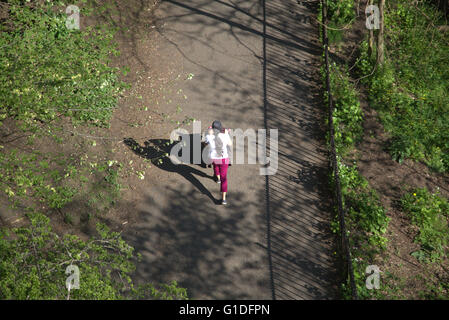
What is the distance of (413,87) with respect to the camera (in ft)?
40.9

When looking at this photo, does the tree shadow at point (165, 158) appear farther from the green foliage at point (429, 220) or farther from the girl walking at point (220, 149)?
the green foliage at point (429, 220)

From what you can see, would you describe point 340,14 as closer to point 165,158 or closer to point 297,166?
point 297,166

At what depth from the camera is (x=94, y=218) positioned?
31.0ft

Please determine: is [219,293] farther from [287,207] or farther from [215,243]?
[287,207]

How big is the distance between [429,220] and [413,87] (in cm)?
436

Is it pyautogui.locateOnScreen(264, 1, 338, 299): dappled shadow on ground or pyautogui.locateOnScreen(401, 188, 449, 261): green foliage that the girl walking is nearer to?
pyautogui.locateOnScreen(264, 1, 338, 299): dappled shadow on ground

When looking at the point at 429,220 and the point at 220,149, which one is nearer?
the point at 220,149

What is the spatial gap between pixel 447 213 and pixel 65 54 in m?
10.1

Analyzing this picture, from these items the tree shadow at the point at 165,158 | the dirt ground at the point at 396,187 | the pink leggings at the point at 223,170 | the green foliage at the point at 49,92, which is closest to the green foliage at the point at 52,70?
the green foliage at the point at 49,92

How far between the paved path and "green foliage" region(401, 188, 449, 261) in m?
2.06

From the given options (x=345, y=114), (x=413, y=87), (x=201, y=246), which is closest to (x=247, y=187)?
(x=201, y=246)

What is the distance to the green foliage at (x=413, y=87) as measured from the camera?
443 inches

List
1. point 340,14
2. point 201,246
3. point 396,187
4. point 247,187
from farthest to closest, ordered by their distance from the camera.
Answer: point 340,14
point 396,187
point 247,187
point 201,246

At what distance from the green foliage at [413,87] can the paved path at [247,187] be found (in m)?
1.93
